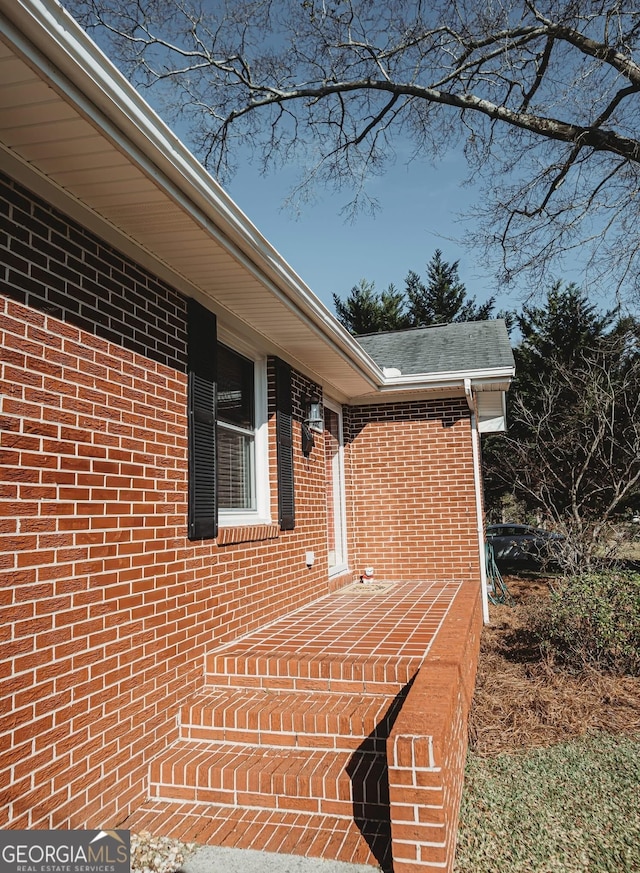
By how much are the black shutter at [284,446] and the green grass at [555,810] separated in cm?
262

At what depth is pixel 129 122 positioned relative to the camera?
2.52 meters

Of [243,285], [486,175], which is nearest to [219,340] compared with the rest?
[243,285]

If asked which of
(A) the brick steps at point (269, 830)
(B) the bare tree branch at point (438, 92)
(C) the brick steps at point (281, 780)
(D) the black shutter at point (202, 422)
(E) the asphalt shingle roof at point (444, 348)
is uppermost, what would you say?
(B) the bare tree branch at point (438, 92)

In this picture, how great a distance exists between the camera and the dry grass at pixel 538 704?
4520 mm

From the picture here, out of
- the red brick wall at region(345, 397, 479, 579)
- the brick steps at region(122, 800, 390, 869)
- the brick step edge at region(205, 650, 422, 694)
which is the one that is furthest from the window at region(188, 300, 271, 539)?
the red brick wall at region(345, 397, 479, 579)

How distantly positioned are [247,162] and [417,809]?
10367 millimetres

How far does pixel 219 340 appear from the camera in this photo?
5.12 meters

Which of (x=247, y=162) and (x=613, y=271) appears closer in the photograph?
(x=613, y=271)

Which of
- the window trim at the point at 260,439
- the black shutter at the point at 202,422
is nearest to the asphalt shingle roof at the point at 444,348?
the window trim at the point at 260,439

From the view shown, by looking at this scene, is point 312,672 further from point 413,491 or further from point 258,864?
point 413,491

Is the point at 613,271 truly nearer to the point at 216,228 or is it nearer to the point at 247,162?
the point at 247,162

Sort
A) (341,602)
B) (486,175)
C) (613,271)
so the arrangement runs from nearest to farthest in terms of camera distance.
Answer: (341,602), (613,271), (486,175)

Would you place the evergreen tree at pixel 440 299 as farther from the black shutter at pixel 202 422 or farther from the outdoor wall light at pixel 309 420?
the black shutter at pixel 202 422

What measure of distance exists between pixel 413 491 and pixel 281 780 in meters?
5.60
